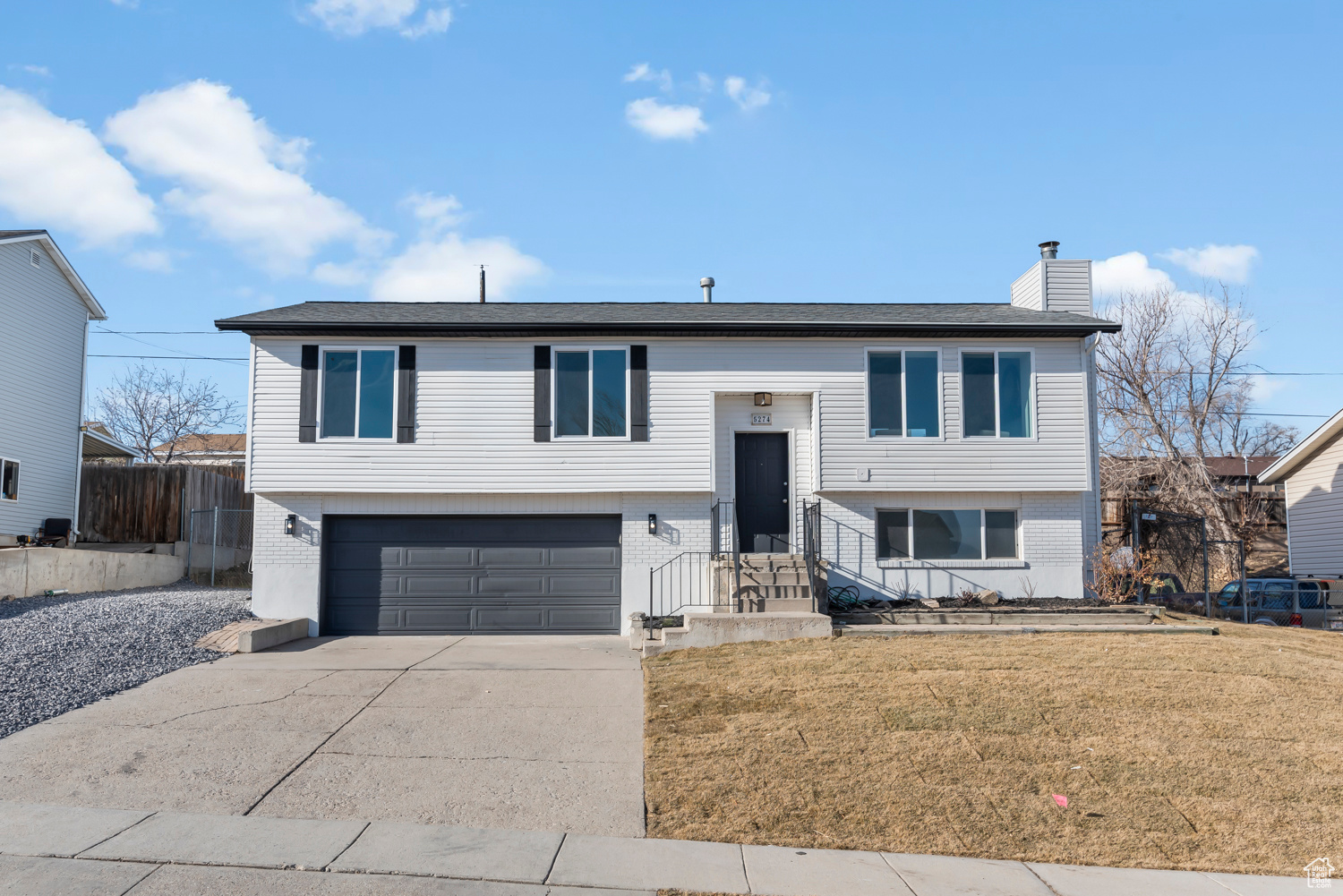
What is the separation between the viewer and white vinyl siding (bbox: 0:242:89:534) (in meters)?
19.2

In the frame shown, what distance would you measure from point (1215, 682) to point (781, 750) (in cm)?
494

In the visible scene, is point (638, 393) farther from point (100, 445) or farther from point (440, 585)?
point (100, 445)

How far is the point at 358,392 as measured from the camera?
14.7 metres

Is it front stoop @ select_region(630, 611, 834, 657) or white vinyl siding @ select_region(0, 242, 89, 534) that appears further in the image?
white vinyl siding @ select_region(0, 242, 89, 534)

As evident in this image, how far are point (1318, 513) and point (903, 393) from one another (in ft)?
41.4

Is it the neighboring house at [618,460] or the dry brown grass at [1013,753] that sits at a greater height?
the neighboring house at [618,460]

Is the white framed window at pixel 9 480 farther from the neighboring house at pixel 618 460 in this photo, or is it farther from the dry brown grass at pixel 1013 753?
A: the dry brown grass at pixel 1013 753

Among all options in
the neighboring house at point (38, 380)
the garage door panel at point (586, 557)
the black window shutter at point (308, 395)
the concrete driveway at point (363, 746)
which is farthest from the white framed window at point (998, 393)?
the neighboring house at point (38, 380)

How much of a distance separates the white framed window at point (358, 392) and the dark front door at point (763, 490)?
5.58 meters

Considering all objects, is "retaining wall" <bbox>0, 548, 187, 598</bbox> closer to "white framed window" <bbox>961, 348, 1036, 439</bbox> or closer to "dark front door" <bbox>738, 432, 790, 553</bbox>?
"dark front door" <bbox>738, 432, 790, 553</bbox>

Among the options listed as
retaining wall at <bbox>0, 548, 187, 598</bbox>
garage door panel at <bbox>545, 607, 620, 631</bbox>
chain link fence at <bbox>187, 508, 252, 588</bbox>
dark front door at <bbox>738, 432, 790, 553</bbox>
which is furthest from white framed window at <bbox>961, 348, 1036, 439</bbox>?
retaining wall at <bbox>0, 548, 187, 598</bbox>

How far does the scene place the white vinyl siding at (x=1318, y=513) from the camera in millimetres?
19984

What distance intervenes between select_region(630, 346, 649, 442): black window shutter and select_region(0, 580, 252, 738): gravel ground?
6637 millimetres

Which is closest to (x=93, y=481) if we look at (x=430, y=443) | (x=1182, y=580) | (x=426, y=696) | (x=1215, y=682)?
(x=430, y=443)
